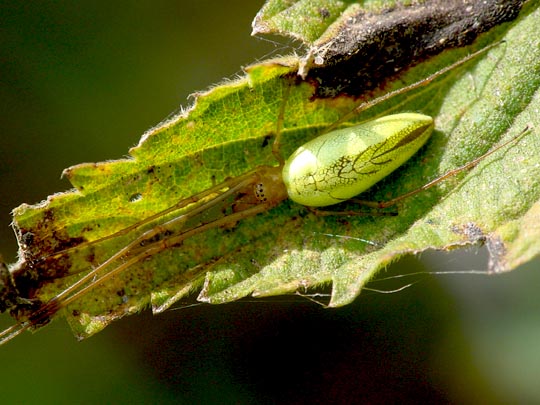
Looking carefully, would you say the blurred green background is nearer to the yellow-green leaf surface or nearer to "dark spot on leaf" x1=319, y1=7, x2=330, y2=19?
the yellow-green leaf surface

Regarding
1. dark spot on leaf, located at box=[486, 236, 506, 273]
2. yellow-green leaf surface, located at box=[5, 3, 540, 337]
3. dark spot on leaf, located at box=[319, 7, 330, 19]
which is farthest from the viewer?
dark spot on leaf, located at box=[319, 7, 330, 19]

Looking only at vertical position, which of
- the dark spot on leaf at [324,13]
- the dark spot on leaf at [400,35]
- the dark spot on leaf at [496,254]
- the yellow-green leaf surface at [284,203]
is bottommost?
the dark spot on leaf at [496,254]

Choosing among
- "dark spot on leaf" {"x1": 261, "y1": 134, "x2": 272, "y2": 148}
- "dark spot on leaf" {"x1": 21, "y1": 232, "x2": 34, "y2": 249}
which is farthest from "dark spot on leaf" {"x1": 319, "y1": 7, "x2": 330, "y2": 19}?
"dark spot on leaf" {"x1": 21, "y1": 232, "x2": 34, "y2": 249}

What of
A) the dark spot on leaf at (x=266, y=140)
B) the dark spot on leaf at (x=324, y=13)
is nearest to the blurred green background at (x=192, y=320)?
the dark spot on leaf at (x=266, y=140)

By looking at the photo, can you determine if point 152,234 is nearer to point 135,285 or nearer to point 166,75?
point 135,285

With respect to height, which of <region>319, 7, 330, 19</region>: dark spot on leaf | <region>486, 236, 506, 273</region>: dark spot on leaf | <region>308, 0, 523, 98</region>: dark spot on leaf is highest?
<region>319, 7, 330, 19</region>: dark spot on leaf

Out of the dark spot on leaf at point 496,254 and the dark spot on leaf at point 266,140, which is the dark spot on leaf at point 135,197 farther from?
the dark spot on leaf at point 496,254

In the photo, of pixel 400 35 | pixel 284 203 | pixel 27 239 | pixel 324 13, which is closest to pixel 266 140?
pixel 284 203
